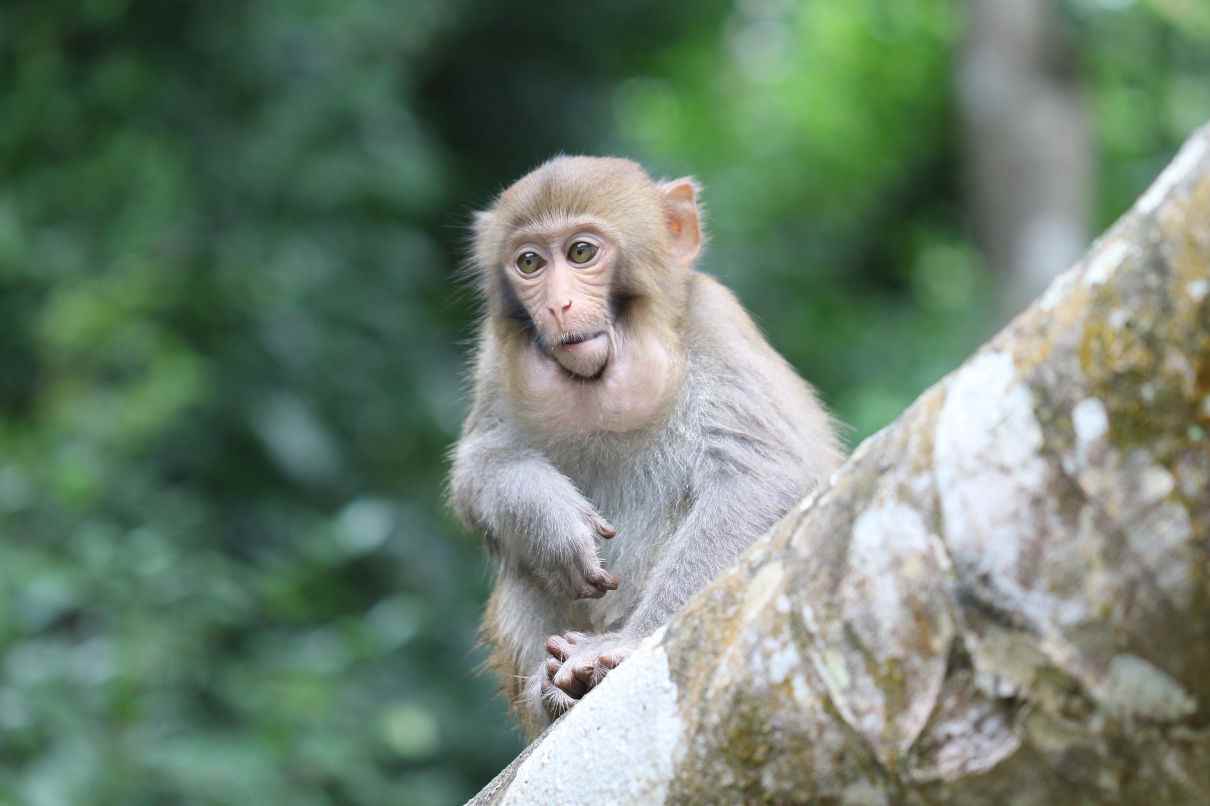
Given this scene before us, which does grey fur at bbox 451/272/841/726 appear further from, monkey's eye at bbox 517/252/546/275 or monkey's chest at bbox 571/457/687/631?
monkey's eye at bbox 517/252/546/275

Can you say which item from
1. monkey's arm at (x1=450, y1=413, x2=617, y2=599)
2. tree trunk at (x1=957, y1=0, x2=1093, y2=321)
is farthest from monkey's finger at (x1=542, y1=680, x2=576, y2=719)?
tree trunk at (x1=957, y1=0, x2=1093, y2=321)

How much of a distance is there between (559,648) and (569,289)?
3.28ft

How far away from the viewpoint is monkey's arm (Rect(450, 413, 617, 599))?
14.6ft

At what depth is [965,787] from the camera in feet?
7.39

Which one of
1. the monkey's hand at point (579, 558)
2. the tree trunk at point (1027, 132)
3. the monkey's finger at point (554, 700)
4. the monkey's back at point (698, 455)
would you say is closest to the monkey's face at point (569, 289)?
the monkey's back at point (698, 455)

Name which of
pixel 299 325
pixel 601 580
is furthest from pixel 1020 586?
pixel 299 325

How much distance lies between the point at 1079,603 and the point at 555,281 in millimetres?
2610

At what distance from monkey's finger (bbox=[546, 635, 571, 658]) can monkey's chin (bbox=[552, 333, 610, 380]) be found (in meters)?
0.78

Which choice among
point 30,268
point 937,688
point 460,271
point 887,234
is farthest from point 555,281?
point 887,234

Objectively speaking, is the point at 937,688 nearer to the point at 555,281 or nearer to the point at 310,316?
the point at 555,281

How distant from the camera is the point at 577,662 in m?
4.01

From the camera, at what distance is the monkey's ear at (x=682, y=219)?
497 cm

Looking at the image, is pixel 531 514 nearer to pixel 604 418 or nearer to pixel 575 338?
pixel 604 418

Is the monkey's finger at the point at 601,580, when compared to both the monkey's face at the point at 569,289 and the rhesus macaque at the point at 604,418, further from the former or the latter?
the monkey's face at the point at 569,289
